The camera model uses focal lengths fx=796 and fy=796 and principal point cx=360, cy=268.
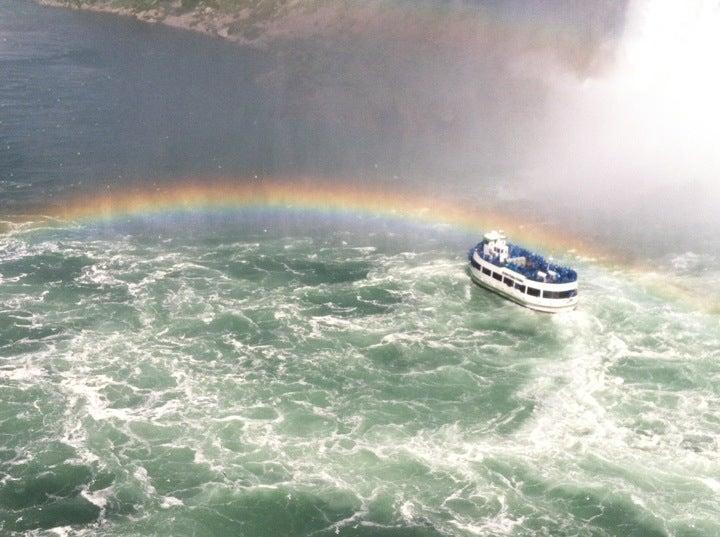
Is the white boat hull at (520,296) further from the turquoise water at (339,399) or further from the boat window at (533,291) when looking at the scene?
the turquoise water at (339,399)

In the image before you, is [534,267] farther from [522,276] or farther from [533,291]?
[533,291]

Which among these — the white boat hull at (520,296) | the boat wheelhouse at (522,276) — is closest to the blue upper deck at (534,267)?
the boat wheelhouse at (522,276)

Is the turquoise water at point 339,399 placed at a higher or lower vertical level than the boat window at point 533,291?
lower

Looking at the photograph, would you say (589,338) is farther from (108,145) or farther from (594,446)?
(108,145)

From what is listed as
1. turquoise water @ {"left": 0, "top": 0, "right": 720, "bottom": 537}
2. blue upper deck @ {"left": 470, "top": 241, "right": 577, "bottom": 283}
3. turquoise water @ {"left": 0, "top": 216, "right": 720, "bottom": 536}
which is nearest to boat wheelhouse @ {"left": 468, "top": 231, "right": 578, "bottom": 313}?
blue upper deck @ {"left": 470, "top": 241, "right": 577, "bottom": 283}

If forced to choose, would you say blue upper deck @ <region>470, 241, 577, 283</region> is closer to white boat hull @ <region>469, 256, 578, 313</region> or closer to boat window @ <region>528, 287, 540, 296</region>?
white boat hull @ <region>469, 256, 578, 313</region>

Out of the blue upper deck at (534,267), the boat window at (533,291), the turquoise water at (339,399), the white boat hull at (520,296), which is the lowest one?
the turquoise water at (339,399)

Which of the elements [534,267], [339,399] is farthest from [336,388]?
[534,267]
